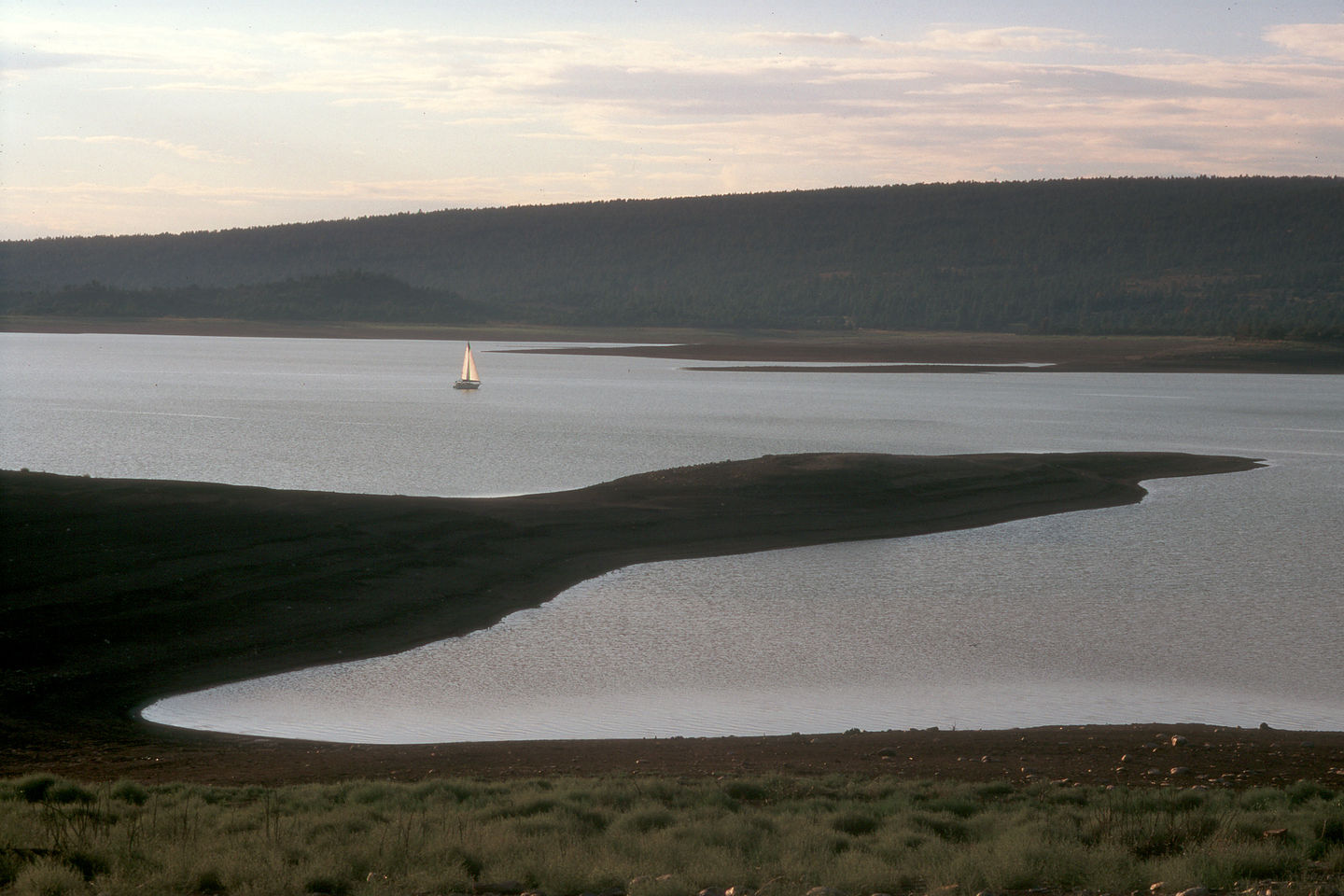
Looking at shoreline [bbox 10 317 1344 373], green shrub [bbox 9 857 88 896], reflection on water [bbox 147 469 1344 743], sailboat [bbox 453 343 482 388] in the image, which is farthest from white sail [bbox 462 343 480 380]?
green shrub [bbox 9 857 88 896]

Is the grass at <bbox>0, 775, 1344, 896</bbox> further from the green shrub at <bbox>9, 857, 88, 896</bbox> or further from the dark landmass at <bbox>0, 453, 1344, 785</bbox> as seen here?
the dark landmass at <bbox>0, 453, 1344, 785</bbox>

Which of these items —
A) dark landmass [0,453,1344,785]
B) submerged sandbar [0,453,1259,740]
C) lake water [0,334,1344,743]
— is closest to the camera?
dark landmass [0,453,1344,785]

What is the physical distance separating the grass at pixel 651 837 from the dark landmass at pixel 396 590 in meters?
1.24

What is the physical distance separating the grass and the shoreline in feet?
253

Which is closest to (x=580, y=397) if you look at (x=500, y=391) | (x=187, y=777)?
(x=500, y=391)

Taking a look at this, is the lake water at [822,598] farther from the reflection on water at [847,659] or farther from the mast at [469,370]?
Result: the mast at [469,370]

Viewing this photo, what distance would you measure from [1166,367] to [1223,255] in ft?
210

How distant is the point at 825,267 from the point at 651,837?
155635 millimetres

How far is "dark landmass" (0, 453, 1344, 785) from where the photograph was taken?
10.7m

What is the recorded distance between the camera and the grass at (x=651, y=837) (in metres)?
6.61

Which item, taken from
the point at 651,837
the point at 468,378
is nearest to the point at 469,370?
the point at 468,378

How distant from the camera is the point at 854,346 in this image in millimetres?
113562

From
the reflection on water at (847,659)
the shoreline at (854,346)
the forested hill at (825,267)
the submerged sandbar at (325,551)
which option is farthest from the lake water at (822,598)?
the forested hill at (825,267)

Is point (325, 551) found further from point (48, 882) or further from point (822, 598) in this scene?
point (48, 882)
